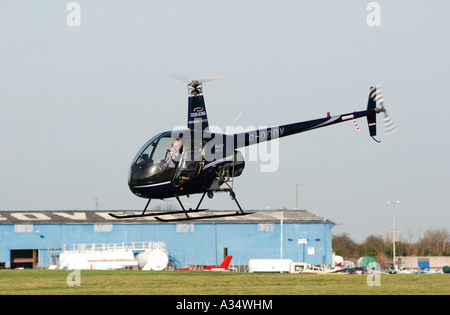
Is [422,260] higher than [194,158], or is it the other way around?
[194,158]

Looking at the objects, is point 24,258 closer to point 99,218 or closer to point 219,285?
point 99,218

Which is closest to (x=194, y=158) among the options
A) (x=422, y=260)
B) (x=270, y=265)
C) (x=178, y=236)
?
(x=270, y=265)

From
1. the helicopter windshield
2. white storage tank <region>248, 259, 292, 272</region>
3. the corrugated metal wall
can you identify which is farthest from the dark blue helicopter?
the corrugated metal wall

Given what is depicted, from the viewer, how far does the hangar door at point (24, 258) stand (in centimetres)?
9519

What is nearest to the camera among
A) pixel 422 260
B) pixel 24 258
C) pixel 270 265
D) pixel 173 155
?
pixel 173 155

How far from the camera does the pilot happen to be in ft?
107

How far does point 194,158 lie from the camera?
3334 centimetres

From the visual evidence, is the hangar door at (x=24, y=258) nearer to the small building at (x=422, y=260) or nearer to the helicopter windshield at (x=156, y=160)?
the small building at (x=422, y=260)

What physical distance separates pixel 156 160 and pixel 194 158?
1.88 m

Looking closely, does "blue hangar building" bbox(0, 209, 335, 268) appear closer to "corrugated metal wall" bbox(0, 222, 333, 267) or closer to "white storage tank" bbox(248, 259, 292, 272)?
"corrugated metal wall" bbox(0, 222, 333, 267)

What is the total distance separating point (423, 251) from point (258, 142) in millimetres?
113379

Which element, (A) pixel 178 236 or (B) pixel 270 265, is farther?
(A) pixel 178 236

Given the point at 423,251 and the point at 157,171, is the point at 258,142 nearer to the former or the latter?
the point at 157,171

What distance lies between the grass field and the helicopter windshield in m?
10.8
